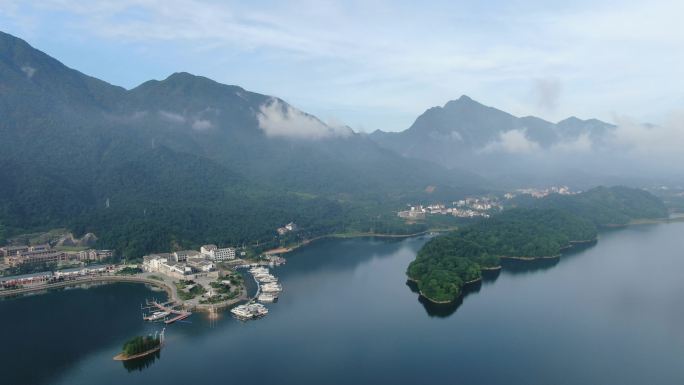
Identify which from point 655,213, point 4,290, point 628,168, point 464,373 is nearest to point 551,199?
point 655,213

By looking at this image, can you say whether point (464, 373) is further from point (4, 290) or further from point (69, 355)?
point (4, 290)

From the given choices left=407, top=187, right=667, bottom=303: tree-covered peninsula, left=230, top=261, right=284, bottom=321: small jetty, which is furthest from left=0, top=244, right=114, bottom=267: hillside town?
left=407, top=187, right=667, bottom=303: tree-covered peninsula

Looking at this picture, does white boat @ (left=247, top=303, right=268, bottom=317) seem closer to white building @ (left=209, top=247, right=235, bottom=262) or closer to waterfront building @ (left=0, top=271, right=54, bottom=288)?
white building @ (left=209, top=247, right=235, bottom=262)

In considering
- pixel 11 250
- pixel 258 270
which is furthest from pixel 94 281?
pixel 258 270

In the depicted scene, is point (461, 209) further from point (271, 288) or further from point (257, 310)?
point (257, 310)

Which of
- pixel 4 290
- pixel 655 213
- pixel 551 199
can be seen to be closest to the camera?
pixel 4 290

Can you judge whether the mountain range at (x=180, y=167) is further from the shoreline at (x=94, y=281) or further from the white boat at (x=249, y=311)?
the white boat at (x=249, y=311)
